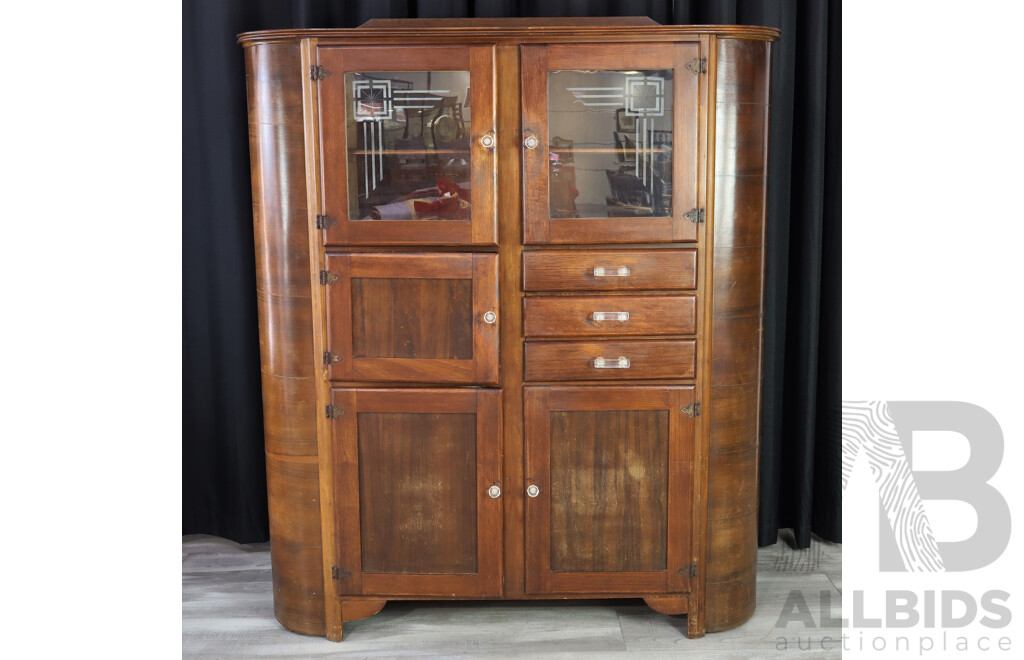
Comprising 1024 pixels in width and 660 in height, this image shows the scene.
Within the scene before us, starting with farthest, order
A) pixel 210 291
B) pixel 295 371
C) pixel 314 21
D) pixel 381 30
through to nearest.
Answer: pixel 210 291
pixel 314 21
pixel 295 371
pixel 381 30

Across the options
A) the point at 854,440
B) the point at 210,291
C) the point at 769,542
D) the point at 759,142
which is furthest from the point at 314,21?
the point at 769,542

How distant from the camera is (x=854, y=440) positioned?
2.50 meters

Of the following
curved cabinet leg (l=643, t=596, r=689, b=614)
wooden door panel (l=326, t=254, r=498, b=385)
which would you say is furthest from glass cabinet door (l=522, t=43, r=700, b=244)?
curved cabinet leg (l=643, t=596, r=689, b=614)

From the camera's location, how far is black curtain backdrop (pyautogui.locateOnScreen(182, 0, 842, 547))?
9.25 ft

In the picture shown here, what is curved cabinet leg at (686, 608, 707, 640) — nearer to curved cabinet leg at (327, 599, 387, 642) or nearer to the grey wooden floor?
the grey wooden floor

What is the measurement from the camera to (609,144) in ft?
7.58

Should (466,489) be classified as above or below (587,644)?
above

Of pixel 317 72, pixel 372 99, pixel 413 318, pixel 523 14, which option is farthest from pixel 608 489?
pixel 523 14

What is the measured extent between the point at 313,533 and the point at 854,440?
156cm

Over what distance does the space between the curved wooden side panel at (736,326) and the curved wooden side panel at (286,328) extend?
1.11 m

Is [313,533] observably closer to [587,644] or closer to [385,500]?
[385,500]

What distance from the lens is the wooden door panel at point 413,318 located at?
233cm

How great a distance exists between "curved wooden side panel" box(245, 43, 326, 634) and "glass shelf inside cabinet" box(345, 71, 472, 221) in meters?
0.16

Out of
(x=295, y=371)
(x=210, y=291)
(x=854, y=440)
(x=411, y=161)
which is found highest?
(x=411, y=161)
